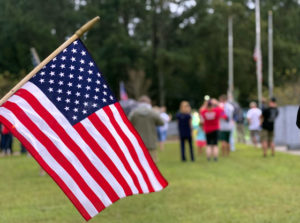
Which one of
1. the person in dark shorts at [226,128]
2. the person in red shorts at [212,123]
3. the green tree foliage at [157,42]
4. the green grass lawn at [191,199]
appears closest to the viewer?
the green grass lawn at [191,199]

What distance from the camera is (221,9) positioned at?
60.1 metres

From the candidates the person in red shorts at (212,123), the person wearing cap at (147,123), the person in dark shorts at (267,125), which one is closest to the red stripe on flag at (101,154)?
the person wearing cap at (147,123)

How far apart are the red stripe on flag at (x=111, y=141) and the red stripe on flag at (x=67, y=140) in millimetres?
223

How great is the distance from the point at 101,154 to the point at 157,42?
2075 inches

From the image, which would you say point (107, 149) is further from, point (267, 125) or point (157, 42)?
point (157, 42)

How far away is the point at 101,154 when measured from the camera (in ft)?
18.7

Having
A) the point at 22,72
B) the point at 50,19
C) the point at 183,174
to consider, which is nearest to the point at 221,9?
the point at 50,19

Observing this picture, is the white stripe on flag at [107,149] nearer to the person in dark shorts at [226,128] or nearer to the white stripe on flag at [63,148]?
the white stripe on flag at [63,148]

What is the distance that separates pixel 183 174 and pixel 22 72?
3865cm

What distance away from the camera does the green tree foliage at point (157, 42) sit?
51.8 metres

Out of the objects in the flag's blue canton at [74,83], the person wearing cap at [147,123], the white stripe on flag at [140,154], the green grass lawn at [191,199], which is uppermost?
the flag's blue canton at [74,83]

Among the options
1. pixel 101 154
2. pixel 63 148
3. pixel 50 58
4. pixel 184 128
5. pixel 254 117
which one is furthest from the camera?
pixel 254 117

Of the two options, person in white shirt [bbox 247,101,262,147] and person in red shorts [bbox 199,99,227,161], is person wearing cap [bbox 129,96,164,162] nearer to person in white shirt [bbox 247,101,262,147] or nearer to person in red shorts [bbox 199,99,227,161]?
person in red shorts [bbox 199,99,227,161]

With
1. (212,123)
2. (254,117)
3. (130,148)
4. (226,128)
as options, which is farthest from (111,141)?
(254,117)
